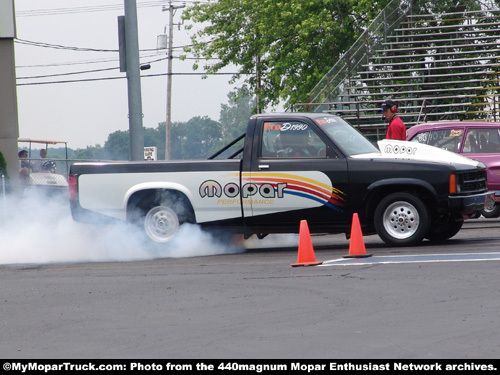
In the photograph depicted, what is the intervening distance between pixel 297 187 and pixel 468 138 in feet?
16.3

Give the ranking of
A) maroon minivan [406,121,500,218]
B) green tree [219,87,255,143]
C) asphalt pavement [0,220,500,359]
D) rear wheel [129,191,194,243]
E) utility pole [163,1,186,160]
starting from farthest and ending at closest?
green tree [219,87,255,143]
utility pole [163,1,186,160]
maroon minivan [406,121,500,218]
rear wheel [129,191,194,243]
asphalt pavement [0,220,500,359]

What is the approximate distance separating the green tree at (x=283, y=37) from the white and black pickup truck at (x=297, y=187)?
984 inches

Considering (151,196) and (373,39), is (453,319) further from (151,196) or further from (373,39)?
(373,39)

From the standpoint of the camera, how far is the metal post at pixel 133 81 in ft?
54.8

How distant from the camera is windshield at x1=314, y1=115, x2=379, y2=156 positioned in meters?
12.8

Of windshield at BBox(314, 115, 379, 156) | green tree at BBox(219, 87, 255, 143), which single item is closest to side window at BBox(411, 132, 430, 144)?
windshield at BBox(314, 115, 379, 156)

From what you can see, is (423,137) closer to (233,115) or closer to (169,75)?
(169,75)

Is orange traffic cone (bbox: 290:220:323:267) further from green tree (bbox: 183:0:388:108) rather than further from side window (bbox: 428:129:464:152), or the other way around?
green tree (bbox: 183:0:388:108)

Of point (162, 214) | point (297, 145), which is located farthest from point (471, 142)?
point (162, 214)

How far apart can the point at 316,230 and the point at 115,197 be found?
2927mm

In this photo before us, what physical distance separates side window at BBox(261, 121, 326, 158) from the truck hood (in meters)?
0.73

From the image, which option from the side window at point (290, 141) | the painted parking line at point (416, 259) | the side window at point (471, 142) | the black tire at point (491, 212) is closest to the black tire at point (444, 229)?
the painted parking line at point (416, 259)

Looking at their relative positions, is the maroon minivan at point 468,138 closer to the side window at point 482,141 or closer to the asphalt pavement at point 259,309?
the side window at point 482,141
